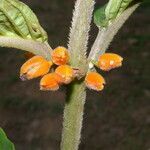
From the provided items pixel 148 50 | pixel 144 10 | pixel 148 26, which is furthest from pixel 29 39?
pixel 144 10

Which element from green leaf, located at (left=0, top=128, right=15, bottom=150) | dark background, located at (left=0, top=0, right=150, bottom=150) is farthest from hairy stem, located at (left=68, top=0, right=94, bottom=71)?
dark background, located at (left=0, top=0, right=150, bottom=150)

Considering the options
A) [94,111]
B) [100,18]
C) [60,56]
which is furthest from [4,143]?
[94,111]

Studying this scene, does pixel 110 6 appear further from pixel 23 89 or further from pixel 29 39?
pixel 23 89

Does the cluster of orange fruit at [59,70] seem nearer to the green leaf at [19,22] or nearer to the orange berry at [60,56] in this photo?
the orange berry at [60,56]

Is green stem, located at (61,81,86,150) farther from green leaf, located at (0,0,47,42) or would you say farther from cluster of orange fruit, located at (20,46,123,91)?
green leaf, located at (0,0,47,42)

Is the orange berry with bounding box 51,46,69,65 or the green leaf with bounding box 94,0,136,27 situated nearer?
the orange berry with bounding box 51,46,69,65

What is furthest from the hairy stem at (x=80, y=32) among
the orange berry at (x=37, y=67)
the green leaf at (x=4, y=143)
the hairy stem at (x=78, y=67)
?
the green leaf at (x=4, y=143)
